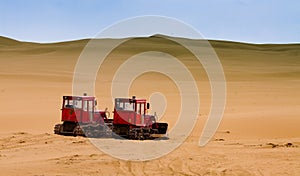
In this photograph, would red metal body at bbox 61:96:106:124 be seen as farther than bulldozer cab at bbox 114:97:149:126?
Yes

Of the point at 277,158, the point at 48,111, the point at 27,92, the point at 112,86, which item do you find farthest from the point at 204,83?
the point at 277,158

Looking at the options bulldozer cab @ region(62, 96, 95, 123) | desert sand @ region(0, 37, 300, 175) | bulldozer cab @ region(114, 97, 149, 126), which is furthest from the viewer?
bulldozer cab @ region(62, 96, 95, 123)

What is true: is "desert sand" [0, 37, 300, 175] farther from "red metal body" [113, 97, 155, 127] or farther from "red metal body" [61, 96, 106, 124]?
"red metal body" [113, 97, 155, 127]

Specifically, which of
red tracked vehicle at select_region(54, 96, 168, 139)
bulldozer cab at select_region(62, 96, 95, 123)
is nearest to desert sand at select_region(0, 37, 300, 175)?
red tracked vehicle at select_region(54, 96, 168, 139)

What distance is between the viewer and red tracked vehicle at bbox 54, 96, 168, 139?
1970 centimetres

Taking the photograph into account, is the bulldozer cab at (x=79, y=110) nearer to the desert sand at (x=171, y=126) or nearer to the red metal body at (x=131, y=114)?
the desert sand at (x=171, y=126)

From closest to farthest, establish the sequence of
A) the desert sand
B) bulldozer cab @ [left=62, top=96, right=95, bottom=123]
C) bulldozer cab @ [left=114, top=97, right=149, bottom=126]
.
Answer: the desert sand < bulldozer cab @ [left=114, top=97, right=149, bottom=126] < bulldozer cab @ [left=62, top=96, right=95, bottom=123]

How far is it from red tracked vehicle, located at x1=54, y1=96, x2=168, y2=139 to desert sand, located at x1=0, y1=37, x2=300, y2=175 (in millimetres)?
775

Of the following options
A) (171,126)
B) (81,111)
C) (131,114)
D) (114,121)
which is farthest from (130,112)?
(171,126)

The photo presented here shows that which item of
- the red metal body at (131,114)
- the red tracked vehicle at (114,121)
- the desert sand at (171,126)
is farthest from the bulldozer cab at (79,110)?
the red metal body at (131,114)

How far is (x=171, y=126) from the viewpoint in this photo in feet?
83.5

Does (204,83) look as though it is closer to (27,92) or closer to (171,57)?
(27,92)

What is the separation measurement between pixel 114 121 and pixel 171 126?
19.6 feet

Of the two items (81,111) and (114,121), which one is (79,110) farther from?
(114,121)
